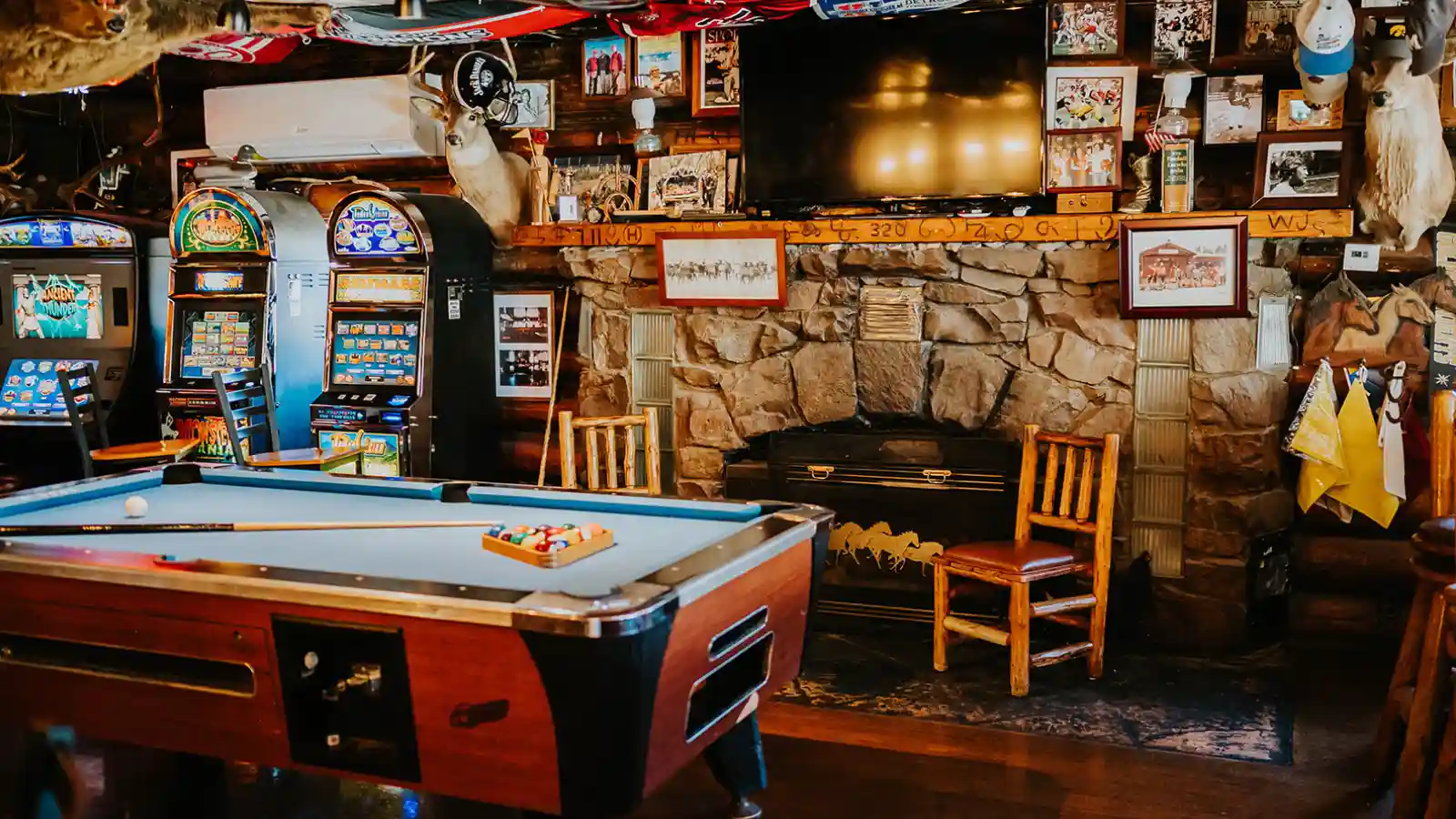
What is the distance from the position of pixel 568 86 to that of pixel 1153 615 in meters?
3.62

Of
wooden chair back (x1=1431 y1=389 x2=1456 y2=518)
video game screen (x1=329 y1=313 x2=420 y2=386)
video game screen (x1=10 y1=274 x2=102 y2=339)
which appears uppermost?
video game screen (x1=10 y1=274 x2=102 y2=339)

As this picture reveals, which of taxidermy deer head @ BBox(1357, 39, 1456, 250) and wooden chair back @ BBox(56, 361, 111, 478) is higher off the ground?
taxidermy deer head @ BBox(1357, 39, 1456, 250)

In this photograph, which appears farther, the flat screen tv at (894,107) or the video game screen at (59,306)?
the video game screen at (59,306)

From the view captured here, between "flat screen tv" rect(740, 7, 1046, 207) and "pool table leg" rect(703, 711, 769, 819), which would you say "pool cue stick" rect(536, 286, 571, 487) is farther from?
"pool table leg" rect(703, 711, 769, 819)

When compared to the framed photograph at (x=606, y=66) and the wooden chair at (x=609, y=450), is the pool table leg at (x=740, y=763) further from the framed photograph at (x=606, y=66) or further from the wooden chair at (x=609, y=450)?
the framed photograph at (x=606, y=66)

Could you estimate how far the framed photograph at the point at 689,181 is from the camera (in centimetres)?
512

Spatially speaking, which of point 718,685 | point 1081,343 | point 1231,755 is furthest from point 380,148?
point 1231,755

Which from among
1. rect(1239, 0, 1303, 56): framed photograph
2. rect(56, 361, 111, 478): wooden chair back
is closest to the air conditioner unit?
rect(56, 361, 111, 478): wooden chair back

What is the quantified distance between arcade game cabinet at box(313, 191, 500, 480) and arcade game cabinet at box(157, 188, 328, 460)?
0.40 m

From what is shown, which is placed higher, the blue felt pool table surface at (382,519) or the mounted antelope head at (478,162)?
the mounted antelope head at (478,162)

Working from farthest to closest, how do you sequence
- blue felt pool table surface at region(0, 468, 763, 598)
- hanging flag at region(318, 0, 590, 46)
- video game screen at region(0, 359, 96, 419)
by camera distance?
video game screen at region(0, 359, 96, 419) → hanging flag at region(318, 0, 590, 46) → blue felt pool table surface at region(0, 468, 763, 598)

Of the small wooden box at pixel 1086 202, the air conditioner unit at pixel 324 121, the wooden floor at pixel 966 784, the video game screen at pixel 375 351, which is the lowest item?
the wooden floor at pixel 966 784

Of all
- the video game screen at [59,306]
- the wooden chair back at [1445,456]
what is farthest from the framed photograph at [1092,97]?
the video game screen at [59,306]

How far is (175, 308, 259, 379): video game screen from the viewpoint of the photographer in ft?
18.8
